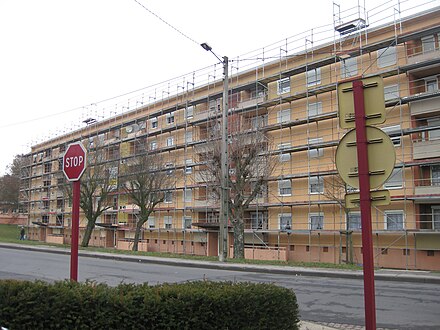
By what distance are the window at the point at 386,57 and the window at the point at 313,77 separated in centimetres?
425

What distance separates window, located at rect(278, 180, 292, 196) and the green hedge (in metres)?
26.0

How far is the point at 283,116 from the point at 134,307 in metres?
28.4

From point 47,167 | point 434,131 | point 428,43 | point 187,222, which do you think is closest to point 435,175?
point 434,131

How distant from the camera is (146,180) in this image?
3394 centimetres

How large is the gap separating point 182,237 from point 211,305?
35.3m

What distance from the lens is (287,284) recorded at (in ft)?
44.9

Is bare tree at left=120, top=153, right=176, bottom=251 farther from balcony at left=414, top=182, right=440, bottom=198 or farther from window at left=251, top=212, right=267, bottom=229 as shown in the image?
balcony at left=414, top=182, right=440, bottom=198

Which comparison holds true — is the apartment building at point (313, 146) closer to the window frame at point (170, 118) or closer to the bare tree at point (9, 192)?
the window frame at point (170, 118)

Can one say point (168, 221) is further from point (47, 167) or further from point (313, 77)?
point (47, 167)

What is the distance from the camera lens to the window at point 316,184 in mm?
28508

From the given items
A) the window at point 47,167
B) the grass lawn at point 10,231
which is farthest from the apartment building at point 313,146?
the grass lawn at point 10,231

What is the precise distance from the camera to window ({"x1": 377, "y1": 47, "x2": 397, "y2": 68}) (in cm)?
2648

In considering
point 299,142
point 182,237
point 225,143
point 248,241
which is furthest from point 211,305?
point 182,237

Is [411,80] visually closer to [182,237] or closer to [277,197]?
[277,197]
